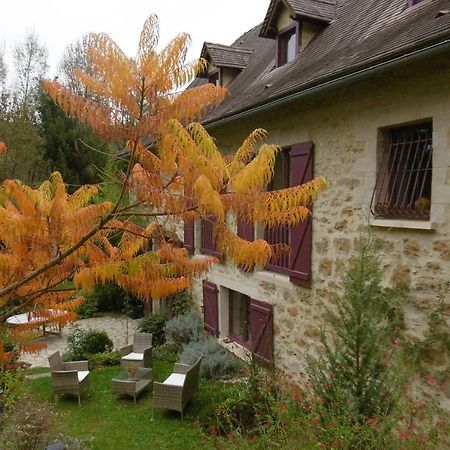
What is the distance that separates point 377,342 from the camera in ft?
16.1

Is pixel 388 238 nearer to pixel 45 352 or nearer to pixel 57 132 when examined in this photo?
pixel 45 352

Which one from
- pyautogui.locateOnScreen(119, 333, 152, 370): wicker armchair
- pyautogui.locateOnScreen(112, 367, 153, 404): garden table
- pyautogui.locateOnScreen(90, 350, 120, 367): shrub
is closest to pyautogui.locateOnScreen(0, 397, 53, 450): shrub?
pyautogui.locateOnScreen(112, 367, 153, 404): garden table

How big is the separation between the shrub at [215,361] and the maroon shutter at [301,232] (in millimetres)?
2828

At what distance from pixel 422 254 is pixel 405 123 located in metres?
1.54

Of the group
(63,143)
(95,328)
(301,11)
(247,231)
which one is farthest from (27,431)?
(63,143)

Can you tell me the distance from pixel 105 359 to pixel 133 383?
2.72m

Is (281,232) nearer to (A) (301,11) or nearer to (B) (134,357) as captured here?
(A) (301,11)

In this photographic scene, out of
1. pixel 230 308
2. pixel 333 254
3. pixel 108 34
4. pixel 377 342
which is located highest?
pixel 108 34

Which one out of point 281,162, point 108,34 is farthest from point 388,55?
point 281,162

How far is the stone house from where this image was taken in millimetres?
4855

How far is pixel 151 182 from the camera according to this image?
3850 mm

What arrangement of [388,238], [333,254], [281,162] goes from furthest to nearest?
1. [281,162]
2. [333,254]
3. [388,238]

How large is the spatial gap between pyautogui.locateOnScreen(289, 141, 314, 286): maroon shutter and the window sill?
1.38 m

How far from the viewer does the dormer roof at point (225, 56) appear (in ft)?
38.8
